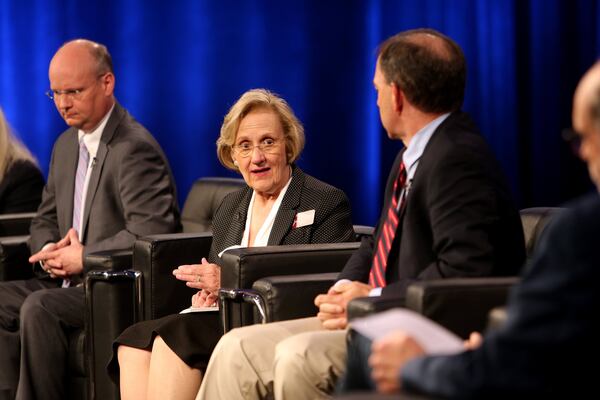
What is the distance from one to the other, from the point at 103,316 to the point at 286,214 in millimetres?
817

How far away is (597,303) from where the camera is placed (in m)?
1.82

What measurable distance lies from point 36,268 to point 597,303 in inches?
131

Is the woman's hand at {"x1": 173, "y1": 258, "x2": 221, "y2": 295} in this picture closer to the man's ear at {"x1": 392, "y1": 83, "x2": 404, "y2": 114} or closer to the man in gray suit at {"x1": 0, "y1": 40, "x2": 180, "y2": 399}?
the man in gray suit at {"x1": 0, "y1": 40, "x2": 180, "y2": 399}

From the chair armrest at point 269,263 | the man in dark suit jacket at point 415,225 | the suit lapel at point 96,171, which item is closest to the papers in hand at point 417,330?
the man in dark suit jacket at point 415,225

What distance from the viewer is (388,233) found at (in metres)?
3.01

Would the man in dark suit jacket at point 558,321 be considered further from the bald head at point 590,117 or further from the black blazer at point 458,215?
the black blazer at point 458,215

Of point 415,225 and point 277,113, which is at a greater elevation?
point 277,113

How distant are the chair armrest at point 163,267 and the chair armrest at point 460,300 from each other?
162 cm

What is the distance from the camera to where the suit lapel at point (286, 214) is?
379 cm

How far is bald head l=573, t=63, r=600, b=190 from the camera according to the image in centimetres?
185

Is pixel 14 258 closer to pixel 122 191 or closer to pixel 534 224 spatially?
pixel 122 191

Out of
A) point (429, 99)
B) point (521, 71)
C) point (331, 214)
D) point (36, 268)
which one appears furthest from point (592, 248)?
point (521, 71)

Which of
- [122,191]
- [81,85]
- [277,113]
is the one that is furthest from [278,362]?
[81,85]

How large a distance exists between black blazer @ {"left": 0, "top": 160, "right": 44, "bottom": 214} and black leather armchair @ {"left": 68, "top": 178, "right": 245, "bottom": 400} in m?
1.31
